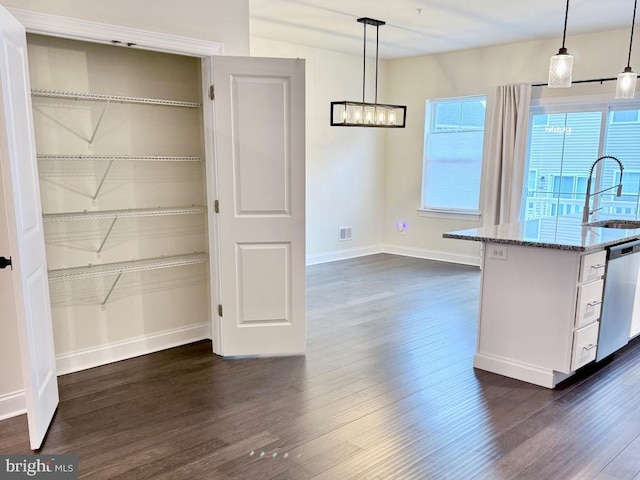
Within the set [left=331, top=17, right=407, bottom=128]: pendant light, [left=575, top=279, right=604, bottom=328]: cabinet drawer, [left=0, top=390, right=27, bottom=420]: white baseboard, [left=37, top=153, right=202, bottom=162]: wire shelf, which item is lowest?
[left=0, top=390, right=27, bottom=420]: white baseboard

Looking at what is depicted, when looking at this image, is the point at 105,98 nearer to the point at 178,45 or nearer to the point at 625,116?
the point at 178,45

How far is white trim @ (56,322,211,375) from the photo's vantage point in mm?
3387

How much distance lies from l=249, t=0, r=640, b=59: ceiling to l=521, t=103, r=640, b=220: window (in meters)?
0.89

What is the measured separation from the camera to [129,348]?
12.0 feet

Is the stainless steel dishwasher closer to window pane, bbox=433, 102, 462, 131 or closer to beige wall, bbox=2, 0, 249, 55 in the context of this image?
beige wall, bbox=2, 0, 249, 55

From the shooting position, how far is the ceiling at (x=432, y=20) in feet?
15.0

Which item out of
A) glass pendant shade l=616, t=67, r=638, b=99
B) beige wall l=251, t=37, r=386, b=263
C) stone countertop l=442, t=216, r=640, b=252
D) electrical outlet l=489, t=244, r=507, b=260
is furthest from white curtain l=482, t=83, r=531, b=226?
electrical outlet l=489, t=244, r=507, b=260

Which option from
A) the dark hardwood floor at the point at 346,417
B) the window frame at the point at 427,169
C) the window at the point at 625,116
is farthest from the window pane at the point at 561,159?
the dark hardwood floor at the point at 346,417

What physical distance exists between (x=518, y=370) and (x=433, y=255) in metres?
4.11

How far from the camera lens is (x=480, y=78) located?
21.5 feet

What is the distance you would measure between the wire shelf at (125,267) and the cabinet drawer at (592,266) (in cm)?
258

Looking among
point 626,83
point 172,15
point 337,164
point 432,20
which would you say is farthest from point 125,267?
point 337,164

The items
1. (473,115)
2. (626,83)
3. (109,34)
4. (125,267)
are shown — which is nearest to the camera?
(109,34)

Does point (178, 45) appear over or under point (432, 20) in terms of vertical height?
under
